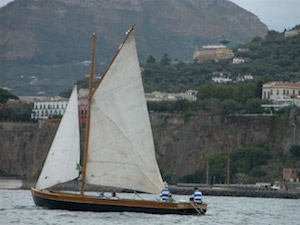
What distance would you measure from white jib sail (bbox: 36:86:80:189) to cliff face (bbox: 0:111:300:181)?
309 feet

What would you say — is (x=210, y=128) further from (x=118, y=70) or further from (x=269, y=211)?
(x=118, y=70)

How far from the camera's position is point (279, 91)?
192500mm

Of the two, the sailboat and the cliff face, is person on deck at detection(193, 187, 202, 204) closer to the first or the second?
the sailboat

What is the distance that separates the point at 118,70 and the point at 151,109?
125 meters

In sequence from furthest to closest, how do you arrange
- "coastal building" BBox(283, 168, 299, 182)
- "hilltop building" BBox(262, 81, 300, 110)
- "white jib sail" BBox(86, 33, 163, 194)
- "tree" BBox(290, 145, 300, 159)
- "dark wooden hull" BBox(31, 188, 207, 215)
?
"hilltop building" BBox(262, 81, 300, 110) < "tree" BBox(290, 145, 300, 159) < "coastal building" BBox(283, 168, 299, 182) < "white jib sail" BBox(86, 33, 163, 194) < "dark wooden hull" BBox(31, 188, 207, 215)

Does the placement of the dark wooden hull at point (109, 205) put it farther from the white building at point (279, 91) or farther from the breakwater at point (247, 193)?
the white building at point (279, 91)

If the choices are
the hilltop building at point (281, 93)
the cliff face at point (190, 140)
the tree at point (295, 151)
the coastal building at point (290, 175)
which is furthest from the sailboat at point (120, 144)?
the hilltop building at point (281, 93)

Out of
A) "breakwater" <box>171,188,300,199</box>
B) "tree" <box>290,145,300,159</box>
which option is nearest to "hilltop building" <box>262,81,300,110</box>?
"tree" <box>290,145,300,159</box>

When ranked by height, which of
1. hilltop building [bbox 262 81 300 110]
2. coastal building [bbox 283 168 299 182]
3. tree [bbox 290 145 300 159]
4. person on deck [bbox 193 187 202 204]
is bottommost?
coastal building [bbox 283 168 299 182]

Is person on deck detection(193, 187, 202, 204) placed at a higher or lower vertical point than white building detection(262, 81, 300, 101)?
lower

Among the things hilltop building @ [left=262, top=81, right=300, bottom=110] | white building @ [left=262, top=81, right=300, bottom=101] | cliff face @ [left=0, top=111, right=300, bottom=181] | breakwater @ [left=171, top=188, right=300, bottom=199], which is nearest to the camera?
breakwater @ [left=171, top=188, right=300, bottom=199]

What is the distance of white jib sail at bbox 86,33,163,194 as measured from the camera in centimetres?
5975

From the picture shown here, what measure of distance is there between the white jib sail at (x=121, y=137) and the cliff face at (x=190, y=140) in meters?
95.4

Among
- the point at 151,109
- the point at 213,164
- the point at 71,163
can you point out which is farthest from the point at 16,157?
the point at 71,163
